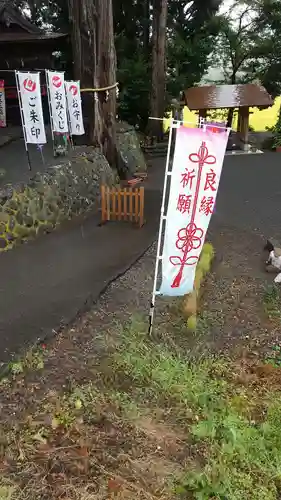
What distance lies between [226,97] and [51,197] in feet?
31.8

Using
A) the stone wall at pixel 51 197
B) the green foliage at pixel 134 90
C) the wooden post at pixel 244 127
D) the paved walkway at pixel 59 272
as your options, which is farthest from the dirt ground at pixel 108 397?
the green foliage at pixel 134 90

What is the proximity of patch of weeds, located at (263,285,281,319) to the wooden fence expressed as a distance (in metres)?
3.82

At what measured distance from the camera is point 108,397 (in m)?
5.05

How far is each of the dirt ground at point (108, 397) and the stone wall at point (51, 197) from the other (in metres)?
2.82

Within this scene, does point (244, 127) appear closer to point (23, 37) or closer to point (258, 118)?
point (23, 37)

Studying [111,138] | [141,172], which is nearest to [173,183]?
[111,138]

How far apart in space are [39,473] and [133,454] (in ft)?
3.10

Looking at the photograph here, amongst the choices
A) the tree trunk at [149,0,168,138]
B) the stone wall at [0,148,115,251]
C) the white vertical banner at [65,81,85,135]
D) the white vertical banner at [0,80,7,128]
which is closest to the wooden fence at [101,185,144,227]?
the stone wall at [0,148,115,251]

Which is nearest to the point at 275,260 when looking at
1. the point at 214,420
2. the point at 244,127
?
the point at 214,420

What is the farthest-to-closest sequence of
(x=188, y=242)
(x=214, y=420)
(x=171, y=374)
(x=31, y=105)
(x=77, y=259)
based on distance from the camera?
1. (x=31, y=105)
2. (x=77, y=259)
3. (x=188, y=242)
4. (x=171, y=374)
5. (x=214, y=420)

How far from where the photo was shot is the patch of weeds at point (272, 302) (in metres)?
6.61

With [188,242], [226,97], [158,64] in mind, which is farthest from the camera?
[158,64]

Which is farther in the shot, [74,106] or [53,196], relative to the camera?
[74,106]

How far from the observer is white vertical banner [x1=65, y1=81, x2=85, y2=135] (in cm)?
1100
